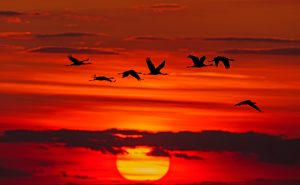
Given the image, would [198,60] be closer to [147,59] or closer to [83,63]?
[147,59]

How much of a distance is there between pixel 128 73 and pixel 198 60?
896 centimetres

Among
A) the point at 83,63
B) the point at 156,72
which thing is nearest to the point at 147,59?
the point at 156,72

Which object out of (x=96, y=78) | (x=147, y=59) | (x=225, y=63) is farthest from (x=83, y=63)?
(x=225, y=63)

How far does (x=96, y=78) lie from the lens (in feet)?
334

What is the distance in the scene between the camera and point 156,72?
99.3 meters

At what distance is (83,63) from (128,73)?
6.29 metres

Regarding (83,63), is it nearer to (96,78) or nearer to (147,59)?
(96,78)

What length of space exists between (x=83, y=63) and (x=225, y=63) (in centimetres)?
1715

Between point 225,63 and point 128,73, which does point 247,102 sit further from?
point 128,73

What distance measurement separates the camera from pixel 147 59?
9812 cm

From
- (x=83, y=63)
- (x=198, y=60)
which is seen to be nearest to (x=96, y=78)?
(x=83, y=63)

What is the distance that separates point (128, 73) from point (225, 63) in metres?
11.4

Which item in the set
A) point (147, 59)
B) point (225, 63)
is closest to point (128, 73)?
point (147, 59)

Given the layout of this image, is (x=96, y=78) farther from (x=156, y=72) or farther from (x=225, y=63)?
(x=225, y=63)
